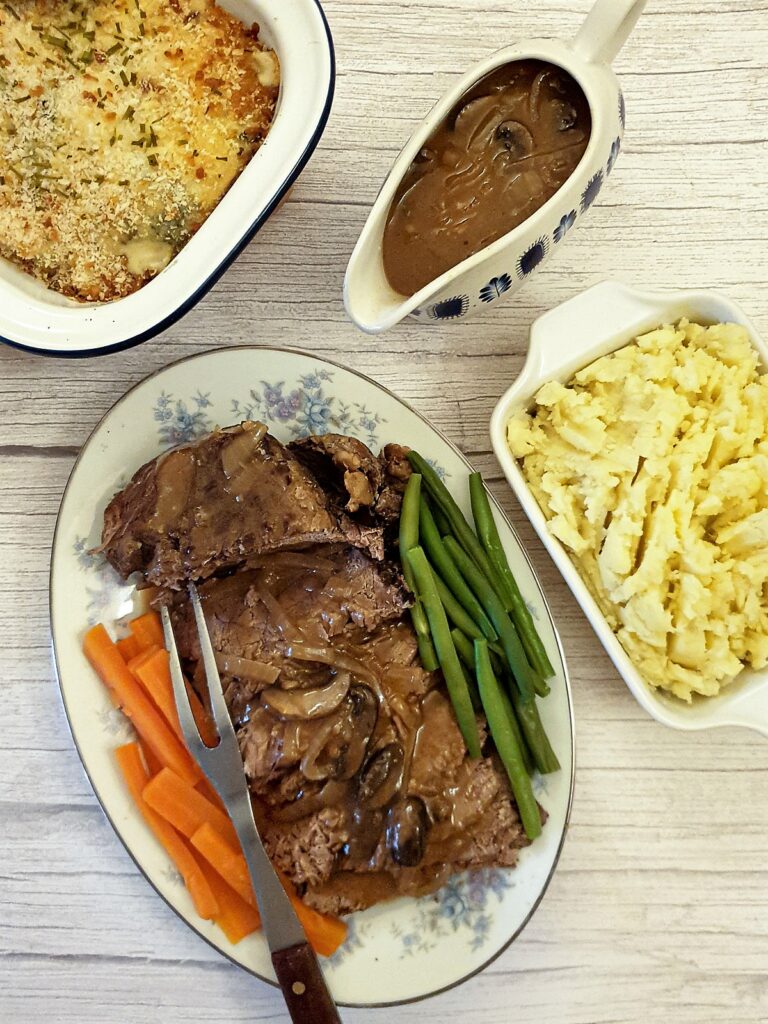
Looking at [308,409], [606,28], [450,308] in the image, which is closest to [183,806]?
[308,409]

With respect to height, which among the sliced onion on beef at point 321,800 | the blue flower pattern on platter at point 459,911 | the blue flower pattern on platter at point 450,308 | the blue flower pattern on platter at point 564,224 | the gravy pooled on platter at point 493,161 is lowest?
the blue flower pattern on platter at point 459,911

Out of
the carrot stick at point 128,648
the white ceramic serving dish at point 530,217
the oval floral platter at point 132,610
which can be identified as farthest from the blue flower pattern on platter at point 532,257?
the carrot stick at point 128,648

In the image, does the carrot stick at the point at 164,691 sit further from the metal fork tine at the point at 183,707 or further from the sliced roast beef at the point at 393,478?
the sliced roast beef at the point at 393,478

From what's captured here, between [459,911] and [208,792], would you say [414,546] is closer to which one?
[208,792]

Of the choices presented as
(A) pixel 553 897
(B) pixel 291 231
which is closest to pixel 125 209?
(B) pixel 291 231

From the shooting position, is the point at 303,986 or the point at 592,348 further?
the point at 592,348

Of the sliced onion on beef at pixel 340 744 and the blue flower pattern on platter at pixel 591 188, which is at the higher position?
the blue flower pattern on platter at pixel 591 188

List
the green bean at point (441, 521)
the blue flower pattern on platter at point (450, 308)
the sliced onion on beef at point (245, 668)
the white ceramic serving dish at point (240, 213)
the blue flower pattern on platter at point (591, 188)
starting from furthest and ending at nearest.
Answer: the green bean at point (441, 521) < the sliced onion on beef at point (245, 668) < the blue flower pattern on platter at point (450, 308) < the blue flower pattern on platter at point (591, 188) < the white ceramic serving dish at point (240, 213)

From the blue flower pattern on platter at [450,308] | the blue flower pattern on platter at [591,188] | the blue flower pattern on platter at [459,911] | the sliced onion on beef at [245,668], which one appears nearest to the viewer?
the blue flower pattern on platter at [591,188]
